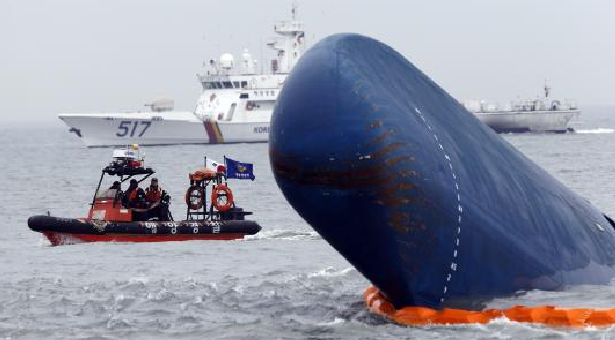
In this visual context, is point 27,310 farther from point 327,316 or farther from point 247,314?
point 327,316

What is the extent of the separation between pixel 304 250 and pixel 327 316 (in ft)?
40.6

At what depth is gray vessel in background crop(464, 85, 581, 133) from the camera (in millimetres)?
123500

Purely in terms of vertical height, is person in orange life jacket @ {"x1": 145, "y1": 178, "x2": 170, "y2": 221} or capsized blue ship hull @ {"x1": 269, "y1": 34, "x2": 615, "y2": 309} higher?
capsized blue ship hull @ {"x1": 269, "y1": 34, "x2": 615, "y2": 309}

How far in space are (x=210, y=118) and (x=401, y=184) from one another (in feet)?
302

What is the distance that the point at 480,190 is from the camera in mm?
17469

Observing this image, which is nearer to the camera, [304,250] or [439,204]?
[439,204]

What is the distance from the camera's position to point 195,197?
35062 millimetres

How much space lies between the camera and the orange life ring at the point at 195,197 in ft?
114

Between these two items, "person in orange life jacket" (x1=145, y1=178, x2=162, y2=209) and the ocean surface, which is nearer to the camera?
the ocean surface

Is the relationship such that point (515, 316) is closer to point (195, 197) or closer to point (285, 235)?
point (285, 235)

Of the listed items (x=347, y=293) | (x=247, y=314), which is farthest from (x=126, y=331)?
(x=347, y=293)

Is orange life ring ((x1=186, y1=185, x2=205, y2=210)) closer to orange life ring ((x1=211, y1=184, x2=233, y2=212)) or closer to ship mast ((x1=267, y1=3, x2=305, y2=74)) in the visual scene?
orange life ring ((x1=211, y1=184, x2=233, y2=212))

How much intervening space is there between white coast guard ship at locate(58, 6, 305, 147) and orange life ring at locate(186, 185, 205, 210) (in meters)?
71.5

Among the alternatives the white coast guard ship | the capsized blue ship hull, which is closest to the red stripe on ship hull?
the capsized blue ship hull
